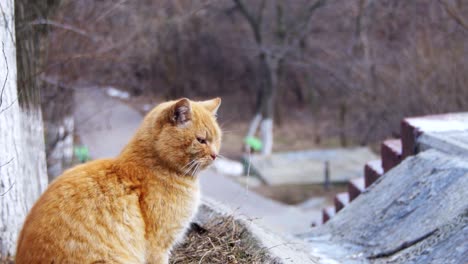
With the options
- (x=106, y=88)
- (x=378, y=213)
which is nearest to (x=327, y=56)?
(x=106, y=88)

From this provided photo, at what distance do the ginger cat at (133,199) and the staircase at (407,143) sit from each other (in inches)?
91.5

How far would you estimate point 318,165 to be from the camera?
69.2 ft

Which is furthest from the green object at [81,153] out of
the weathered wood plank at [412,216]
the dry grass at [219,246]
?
the dry grass at [219,246]

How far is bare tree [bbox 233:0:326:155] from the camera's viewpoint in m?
24.9

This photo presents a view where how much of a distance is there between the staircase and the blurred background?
1.23m

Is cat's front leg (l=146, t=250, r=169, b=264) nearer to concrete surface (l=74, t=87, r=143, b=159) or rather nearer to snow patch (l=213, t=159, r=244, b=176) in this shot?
concrete surface (l=74, t=87, r=143, b=159)

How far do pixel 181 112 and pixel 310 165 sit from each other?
17.4 metres

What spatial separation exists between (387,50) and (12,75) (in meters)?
15.0

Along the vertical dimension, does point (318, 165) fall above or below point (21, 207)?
below

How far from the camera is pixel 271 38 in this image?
86.9ft

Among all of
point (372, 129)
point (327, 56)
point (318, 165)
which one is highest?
point (327, 56)

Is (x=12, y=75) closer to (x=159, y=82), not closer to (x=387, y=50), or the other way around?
(x=387, y=50)

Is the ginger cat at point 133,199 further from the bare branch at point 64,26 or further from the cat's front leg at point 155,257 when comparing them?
the bare branch at point 64,26

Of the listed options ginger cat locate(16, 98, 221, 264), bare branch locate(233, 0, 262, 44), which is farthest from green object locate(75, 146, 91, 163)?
ginger cat locate(16, 98, 221, 264)
